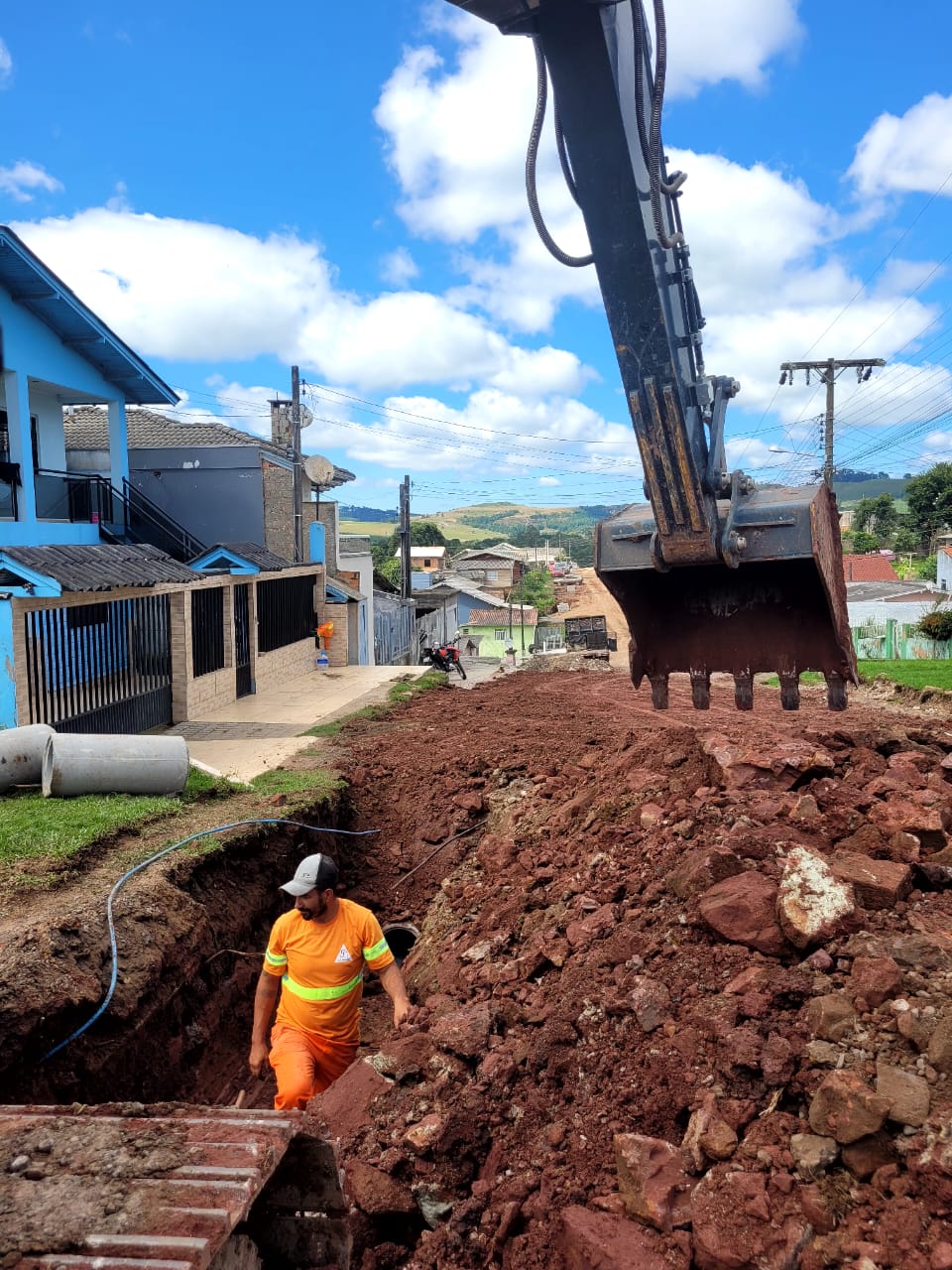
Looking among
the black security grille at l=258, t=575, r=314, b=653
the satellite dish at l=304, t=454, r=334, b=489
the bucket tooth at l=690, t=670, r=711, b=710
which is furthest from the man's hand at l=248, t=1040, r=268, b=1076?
the satellite dish at l=304, t=454, r=334, b=489

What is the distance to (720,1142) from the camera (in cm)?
329

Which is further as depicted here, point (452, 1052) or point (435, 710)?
point (435, 710)

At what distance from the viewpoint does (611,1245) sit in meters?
3.12

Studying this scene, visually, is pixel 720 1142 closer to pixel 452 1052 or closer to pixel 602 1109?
pixel 602 1109

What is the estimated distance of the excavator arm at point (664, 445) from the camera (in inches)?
150

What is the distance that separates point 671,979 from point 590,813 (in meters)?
2.66

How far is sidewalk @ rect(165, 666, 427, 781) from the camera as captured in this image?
1102 cm

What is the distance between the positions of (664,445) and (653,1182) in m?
3.20

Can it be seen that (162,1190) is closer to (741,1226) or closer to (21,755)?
(741,1226)

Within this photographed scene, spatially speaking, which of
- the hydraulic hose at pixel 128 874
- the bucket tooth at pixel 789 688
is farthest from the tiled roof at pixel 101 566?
the bucket tooth at pixel 789 688

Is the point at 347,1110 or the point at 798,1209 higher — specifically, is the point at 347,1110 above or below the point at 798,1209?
below


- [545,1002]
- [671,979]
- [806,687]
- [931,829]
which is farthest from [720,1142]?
[806,687]

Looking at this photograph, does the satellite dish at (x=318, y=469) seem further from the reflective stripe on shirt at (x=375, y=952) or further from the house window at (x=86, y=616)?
the reflective stripe on shirt at (x=375, y=952)

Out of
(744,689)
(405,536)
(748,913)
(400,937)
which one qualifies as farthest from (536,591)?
(748,913)
